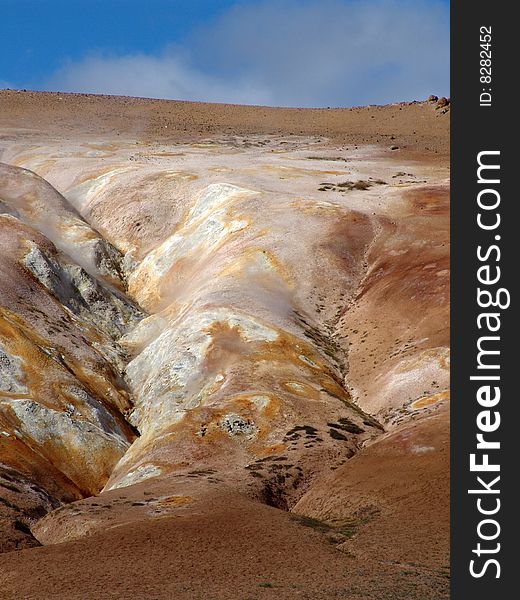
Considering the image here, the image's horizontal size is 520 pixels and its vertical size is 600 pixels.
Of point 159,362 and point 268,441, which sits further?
point 159,362

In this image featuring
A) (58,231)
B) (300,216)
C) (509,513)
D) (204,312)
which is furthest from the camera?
(58,231)

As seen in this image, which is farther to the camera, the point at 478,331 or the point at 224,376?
the point at 224,376

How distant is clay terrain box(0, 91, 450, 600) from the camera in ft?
85.8

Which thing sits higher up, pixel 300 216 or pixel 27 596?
pixel 300 216

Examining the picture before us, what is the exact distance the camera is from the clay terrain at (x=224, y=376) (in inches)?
1029

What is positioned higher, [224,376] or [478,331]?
[224,376]

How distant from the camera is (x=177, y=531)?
28047mm

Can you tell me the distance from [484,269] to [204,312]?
36.0 metres

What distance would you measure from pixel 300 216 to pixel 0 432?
119 ft

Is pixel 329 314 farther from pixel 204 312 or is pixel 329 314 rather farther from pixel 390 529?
pixel 390 529

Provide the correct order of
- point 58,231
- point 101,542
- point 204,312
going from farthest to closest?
point 58,231 → point 204,312 → point 101,542

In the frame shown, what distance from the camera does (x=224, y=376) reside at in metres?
51.3

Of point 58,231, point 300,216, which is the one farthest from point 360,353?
point 58,231

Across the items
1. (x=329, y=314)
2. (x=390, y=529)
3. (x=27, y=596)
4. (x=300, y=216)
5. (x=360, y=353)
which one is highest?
(x=300, y=216)
